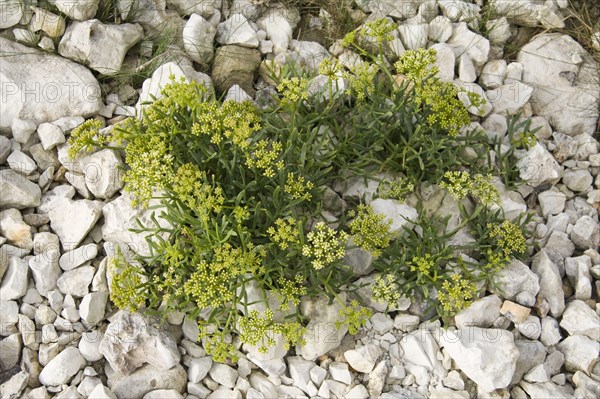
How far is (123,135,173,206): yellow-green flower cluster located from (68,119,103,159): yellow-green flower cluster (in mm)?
264

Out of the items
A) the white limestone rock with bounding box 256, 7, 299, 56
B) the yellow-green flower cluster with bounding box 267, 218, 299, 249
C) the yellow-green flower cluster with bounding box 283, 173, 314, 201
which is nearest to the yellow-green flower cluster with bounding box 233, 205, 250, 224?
the yellow-green flower cluster with bounding box 267, 218, 299, 249

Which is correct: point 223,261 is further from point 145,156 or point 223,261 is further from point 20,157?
point 20,157

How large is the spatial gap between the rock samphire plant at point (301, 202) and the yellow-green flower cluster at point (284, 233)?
0.03m

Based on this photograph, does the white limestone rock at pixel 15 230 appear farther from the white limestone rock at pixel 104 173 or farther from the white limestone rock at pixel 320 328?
the white limestone rock at pixel 320 328

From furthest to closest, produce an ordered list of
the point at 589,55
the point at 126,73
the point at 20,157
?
the point at 589,55 → the point at 126,73 → the point at 20,157

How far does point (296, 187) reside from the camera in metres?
4.61

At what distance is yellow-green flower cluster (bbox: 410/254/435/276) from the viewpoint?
467 cm

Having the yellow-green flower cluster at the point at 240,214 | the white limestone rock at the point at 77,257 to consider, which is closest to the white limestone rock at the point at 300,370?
the yellow-green flower cluster at the point at 240,214

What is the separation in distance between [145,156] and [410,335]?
2.13 meters

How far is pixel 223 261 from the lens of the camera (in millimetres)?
4422

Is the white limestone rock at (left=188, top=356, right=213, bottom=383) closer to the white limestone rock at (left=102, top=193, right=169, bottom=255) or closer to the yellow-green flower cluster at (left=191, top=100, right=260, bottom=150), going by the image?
the white limestone rock at (left=102, top=193, right=169, bottom=255)

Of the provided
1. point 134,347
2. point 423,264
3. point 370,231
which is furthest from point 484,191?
point 134,347

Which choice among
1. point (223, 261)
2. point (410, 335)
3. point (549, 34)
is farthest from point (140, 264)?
point (549, 34)

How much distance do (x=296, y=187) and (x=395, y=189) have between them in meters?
0.85
